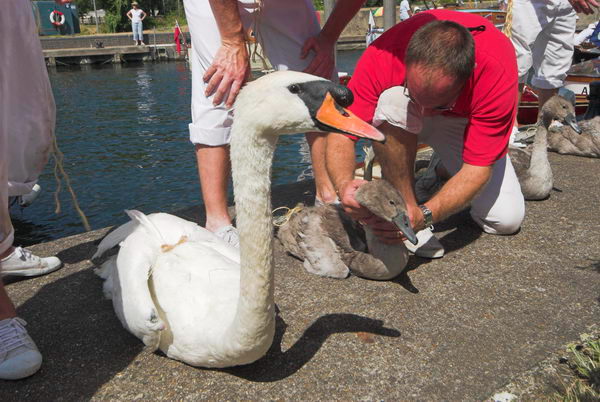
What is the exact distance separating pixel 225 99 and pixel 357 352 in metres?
1.94

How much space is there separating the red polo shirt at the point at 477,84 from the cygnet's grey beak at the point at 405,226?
87cm

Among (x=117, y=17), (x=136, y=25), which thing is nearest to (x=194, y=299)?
(x=136, y=25)

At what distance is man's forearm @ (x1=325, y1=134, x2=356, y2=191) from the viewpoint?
3.98 m

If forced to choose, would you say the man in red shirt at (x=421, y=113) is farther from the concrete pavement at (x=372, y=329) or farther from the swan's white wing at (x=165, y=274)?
the swan's white wing at (x=165, y=274)

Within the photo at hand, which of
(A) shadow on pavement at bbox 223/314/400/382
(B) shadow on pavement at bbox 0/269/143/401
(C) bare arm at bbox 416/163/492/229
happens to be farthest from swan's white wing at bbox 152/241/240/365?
(C) bare arm at bbox 416/163/492/229

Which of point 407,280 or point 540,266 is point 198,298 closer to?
point 407,280

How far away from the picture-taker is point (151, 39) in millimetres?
38375

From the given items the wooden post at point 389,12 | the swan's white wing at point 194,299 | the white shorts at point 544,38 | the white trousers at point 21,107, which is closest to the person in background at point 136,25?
the wooden post at point 389,12

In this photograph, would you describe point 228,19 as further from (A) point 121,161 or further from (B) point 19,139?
(A) point 121,161

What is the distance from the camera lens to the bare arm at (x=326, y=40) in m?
4.28

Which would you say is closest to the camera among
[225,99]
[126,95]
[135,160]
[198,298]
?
[198,298]

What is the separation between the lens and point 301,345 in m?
3.06

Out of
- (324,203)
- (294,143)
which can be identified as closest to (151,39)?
(294,143)

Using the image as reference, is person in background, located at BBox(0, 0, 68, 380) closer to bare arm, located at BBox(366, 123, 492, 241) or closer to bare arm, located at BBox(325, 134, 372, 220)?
bare arm, located at BBox(325, 134, 372, 220)
